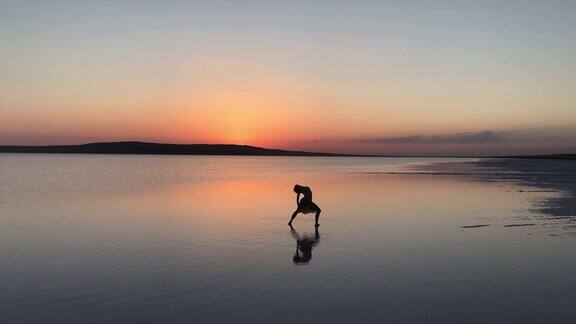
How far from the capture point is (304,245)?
13.2 metres

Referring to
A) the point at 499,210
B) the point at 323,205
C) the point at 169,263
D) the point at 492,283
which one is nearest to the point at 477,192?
the point at 499,210

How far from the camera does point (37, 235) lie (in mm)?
14719

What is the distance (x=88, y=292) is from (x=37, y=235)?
7.31 metres

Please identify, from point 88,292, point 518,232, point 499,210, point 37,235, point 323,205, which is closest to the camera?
point 88,292

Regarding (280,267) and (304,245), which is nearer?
(280,267)

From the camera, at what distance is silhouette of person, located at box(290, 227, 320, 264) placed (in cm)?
1158

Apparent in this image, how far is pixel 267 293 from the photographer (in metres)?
8.74

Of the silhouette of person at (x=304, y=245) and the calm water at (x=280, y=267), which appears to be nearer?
the calm water at (x=280, y=267)

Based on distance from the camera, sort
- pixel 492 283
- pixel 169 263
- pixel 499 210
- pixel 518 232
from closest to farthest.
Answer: pixel 492 283
pixel 169 263
pixel 518 232
pixel 499 210

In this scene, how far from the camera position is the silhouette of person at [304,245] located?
1158 cm

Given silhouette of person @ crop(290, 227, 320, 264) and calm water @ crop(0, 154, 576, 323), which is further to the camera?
silhouette of person @ crop(290, 227, 320, 264)

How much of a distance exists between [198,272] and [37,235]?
7.40 meters

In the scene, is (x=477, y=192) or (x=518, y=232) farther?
(x=477, y=192)

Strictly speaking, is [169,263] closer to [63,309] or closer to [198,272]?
[198,272]
